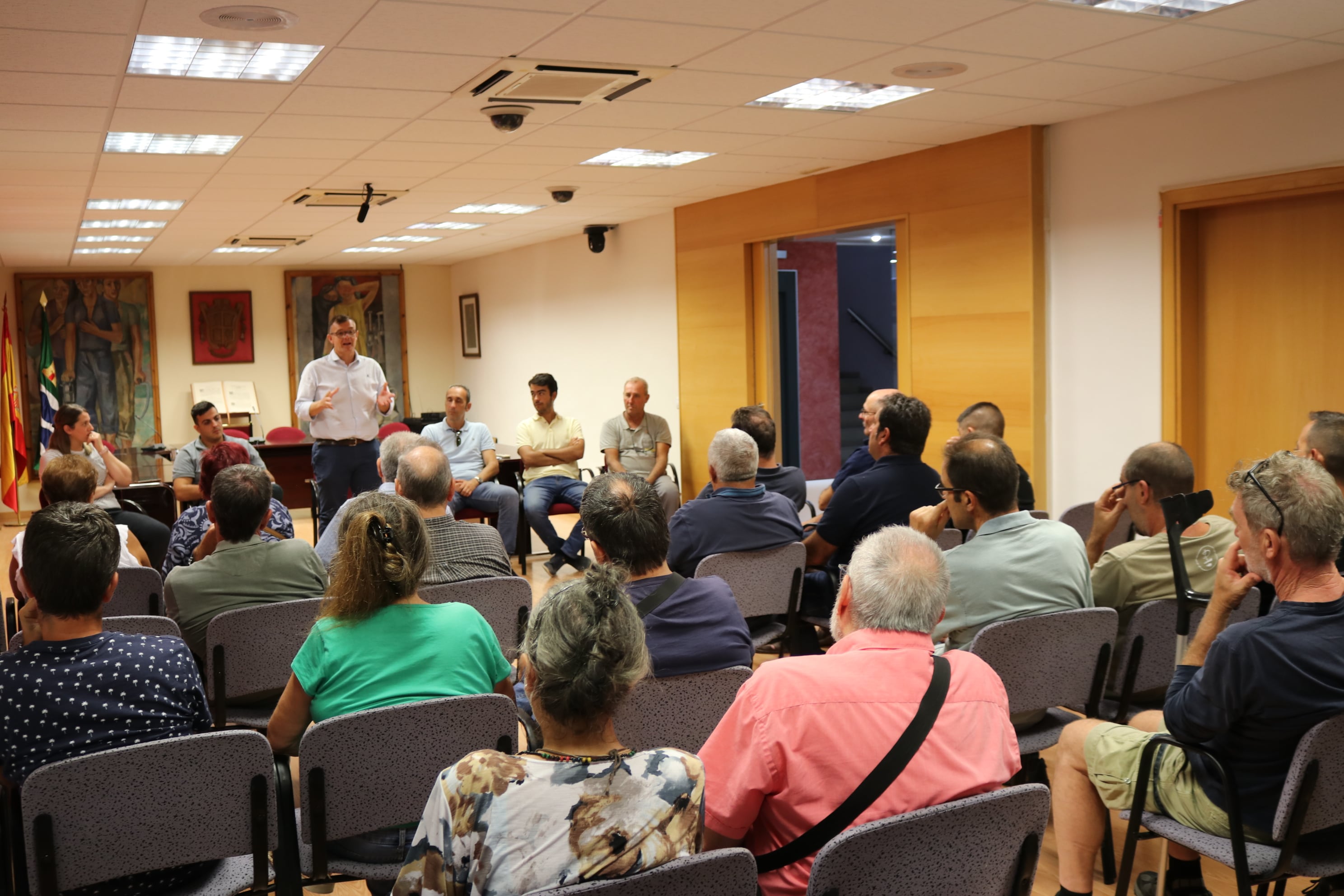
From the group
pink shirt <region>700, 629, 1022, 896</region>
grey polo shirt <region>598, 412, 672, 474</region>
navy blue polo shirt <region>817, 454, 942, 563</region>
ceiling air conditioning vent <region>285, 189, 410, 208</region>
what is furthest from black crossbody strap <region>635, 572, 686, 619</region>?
ceiling air conditioning vent <region>285, 189, 410, 208</region>

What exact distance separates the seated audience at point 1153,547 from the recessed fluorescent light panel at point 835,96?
261cm

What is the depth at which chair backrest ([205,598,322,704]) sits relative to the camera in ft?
10.5

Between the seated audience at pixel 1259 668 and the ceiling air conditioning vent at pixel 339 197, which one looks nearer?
the seated audience at pixel 1259 668

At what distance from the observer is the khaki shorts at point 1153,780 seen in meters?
2.37

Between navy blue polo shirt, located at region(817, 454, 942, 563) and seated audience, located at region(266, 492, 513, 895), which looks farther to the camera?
navy blue polo shirt, located at region(817, 454, 942, 563)

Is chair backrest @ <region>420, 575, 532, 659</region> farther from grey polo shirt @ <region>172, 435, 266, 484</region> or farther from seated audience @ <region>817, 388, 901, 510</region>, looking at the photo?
grey polo shirt @ <region>172, 435, 266, 484</region>

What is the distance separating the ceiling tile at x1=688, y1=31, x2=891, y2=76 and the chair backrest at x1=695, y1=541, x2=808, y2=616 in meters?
2.02

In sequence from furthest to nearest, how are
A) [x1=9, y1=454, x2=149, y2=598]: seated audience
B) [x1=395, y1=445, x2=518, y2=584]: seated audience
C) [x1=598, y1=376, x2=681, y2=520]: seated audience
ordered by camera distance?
[x1=598, y1=376, x2=681, y2=520]: seated audience < [x1=9, y1=454, x2=149, y2=598]: seated audience < [x1=395, y1=445, x2=518, y2=584]: seated audience

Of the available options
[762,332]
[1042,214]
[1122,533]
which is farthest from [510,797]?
[762,332]

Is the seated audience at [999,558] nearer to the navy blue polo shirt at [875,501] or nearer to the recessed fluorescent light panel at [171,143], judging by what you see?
the navy blue polo shirt at [875,501]

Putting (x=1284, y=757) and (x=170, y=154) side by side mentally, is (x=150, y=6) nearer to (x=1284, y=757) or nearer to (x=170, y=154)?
(x=170, y=154)

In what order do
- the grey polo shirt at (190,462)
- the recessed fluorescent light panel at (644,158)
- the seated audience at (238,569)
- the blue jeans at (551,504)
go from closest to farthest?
the seated audience at (238,569)
the grey polo shirt at (190,462)
the recessed fluorescent light panel at (644,158)
the blue jeans at (551,504)

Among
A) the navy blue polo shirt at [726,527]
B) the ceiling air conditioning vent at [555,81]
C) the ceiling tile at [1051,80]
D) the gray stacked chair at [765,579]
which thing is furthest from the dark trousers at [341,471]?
the ceiling tile at [1051,80]

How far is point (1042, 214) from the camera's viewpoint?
6430 mm
